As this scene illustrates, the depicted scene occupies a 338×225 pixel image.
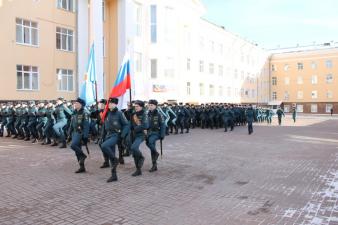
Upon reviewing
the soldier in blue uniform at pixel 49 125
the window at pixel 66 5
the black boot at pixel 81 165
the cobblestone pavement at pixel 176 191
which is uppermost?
the window at pixel 66 5

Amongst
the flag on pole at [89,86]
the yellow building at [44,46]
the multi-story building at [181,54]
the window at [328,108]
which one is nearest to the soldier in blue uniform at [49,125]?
the flag on pole at [89,86]

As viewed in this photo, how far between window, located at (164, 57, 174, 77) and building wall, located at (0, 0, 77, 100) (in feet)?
36.0

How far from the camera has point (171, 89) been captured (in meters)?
35.7

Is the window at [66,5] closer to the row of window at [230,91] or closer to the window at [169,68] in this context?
the window at [169,68]

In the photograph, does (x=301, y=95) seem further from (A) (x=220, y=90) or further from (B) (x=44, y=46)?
(B) (x=44, y=46)

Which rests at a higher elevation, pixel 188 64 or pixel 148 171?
pixel 188 64

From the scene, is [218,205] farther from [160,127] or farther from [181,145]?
[181,145]

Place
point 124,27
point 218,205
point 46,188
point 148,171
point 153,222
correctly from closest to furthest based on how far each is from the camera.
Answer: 1. point 153,222
2. point 218,205
3. point 46,188
4. point 148,171
5. point 124,27

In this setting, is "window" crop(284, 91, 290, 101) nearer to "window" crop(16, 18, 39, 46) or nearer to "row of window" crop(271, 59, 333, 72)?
"row of window" crop(271, 59, 333, 72)

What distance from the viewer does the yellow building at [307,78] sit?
232ft

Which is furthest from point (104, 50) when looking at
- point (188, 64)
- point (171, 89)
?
point (188, 64)

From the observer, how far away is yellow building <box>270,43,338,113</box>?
70.6 m

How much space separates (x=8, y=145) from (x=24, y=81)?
994cm

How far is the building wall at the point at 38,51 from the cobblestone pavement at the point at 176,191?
11525 millimetres
